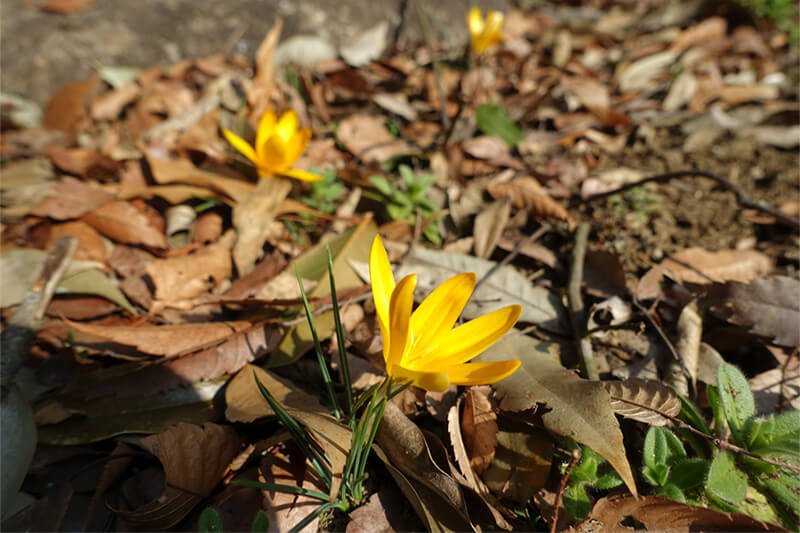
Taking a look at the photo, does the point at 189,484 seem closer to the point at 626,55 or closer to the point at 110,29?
the point at 110,29

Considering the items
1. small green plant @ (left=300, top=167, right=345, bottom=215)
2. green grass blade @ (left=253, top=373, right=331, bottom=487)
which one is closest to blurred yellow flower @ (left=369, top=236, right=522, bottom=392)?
green grass blade @ (left=253, top=373, right=331, bottom=487)

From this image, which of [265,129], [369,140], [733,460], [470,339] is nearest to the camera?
[470,339]

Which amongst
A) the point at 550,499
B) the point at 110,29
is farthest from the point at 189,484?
the point at 110,29

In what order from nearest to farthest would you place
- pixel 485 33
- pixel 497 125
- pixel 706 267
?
pixel 706 267 → pixel 497 125 → pixel 485 33

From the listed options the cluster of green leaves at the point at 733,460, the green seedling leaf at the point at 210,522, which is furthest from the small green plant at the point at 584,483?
the green seedling leaf at the point at 210,522

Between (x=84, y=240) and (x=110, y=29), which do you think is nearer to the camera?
(x=84, y=240)

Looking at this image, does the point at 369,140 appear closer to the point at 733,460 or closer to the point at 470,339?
the point at 470,339

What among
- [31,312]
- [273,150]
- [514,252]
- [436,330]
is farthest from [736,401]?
[31,312]
